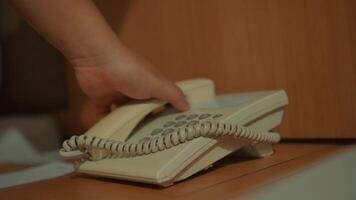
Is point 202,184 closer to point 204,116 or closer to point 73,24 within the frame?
point 204,116

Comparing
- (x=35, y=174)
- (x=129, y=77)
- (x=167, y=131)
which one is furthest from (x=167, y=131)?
(x=35, y=174)

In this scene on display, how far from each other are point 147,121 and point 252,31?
24 cm

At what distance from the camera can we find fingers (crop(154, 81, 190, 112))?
61cm

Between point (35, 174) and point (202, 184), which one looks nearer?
point (202, 184)

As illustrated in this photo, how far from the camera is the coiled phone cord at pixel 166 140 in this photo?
1.66ft

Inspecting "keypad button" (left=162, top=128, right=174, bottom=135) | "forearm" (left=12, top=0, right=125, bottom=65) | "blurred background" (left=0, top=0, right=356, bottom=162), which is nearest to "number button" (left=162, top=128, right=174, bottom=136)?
"keypad button" (left=162, top=128, right=174, bottom=135)

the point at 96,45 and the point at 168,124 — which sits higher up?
the point at 96,45

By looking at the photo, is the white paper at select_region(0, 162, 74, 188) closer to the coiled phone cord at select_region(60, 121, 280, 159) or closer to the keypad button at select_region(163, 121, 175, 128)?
the coiled phone cord at select_region(60, 121, 280, 159)

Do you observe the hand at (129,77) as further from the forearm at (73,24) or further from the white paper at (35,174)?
the white paper at (35,174)

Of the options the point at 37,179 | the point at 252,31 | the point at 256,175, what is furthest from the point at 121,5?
the point at 256,175

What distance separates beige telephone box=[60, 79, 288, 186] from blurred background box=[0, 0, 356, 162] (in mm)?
99

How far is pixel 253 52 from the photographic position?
0.73 m

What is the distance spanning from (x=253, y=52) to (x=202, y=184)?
1.02 ft

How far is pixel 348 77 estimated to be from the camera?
0.63m
